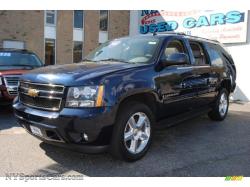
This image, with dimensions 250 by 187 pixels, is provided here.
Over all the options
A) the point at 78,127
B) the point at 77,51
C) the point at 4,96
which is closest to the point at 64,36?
the point at 77,51

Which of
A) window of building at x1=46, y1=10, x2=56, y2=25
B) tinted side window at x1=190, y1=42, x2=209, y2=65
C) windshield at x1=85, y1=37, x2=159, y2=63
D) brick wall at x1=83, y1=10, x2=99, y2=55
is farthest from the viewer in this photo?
brick wall at x1=83, y1=10, x2=99, y2=55

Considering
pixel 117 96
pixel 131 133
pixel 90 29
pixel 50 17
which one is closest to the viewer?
pixel 117 96

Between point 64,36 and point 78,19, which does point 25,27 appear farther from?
point 78,19

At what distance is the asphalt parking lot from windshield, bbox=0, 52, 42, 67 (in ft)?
8.79

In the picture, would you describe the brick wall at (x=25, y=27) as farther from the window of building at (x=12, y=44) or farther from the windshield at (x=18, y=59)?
the windshield at (x=18, y=59)

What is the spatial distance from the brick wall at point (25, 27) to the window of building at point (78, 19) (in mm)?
2418

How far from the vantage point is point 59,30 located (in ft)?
67.8

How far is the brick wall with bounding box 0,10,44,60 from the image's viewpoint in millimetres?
18781

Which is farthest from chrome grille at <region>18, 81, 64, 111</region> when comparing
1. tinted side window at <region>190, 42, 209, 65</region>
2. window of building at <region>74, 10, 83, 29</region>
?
window of building at <region>74, 10, 83, 29</region>

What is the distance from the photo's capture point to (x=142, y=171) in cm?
403

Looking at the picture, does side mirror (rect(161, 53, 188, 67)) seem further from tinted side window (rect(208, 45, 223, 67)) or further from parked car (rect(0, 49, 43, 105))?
parked car (rect(0, 49, 43, 105))

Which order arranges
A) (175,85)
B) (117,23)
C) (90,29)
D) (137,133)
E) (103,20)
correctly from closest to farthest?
(137,133) < (175,85) < (90,29) < (103,20) < (117,23)

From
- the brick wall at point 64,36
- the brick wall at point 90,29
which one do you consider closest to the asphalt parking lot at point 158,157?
the brick wall at point 64,36

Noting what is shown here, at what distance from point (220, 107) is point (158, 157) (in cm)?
311
